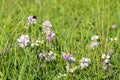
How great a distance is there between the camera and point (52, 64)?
257 cm

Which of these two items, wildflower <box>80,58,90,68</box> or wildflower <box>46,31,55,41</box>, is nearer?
wildflower <box>80,58,90,68</box>

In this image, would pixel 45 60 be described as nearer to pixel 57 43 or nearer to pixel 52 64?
pixel 52 64

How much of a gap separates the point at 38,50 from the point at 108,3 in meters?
2.10

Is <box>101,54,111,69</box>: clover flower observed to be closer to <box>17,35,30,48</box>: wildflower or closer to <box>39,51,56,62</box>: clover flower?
<box>39,51,56,62</box>: clover flower

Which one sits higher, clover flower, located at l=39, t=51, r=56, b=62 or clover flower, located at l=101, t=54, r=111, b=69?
clover flower, located at l=39, t=51, r=56, b=62

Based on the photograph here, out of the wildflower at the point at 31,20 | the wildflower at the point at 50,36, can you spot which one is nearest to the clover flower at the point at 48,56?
the wildflower at the point at 50,36

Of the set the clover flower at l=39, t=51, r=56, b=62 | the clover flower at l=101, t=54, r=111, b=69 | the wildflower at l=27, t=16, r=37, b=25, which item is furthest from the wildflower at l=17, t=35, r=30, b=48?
the clover flower at l=101, t=54, r=111, b=69

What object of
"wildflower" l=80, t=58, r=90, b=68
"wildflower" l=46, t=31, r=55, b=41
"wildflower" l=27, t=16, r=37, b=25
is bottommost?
"wildflower" l=80, t=58, r=90, b=68

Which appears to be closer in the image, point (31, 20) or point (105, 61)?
point (105, 61)

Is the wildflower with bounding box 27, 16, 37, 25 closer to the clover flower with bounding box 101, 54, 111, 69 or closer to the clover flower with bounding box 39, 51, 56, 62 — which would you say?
the clover flower with bounding box 39, 51, 56, 62

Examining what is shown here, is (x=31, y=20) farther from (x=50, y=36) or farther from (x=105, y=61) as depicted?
(x=105, y=61)

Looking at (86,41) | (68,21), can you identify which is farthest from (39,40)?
(68,21)

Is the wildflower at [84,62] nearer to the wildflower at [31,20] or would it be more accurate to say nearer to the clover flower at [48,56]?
the clover flower at [48,56]

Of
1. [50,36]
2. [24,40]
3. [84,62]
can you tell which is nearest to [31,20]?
[50,36]
